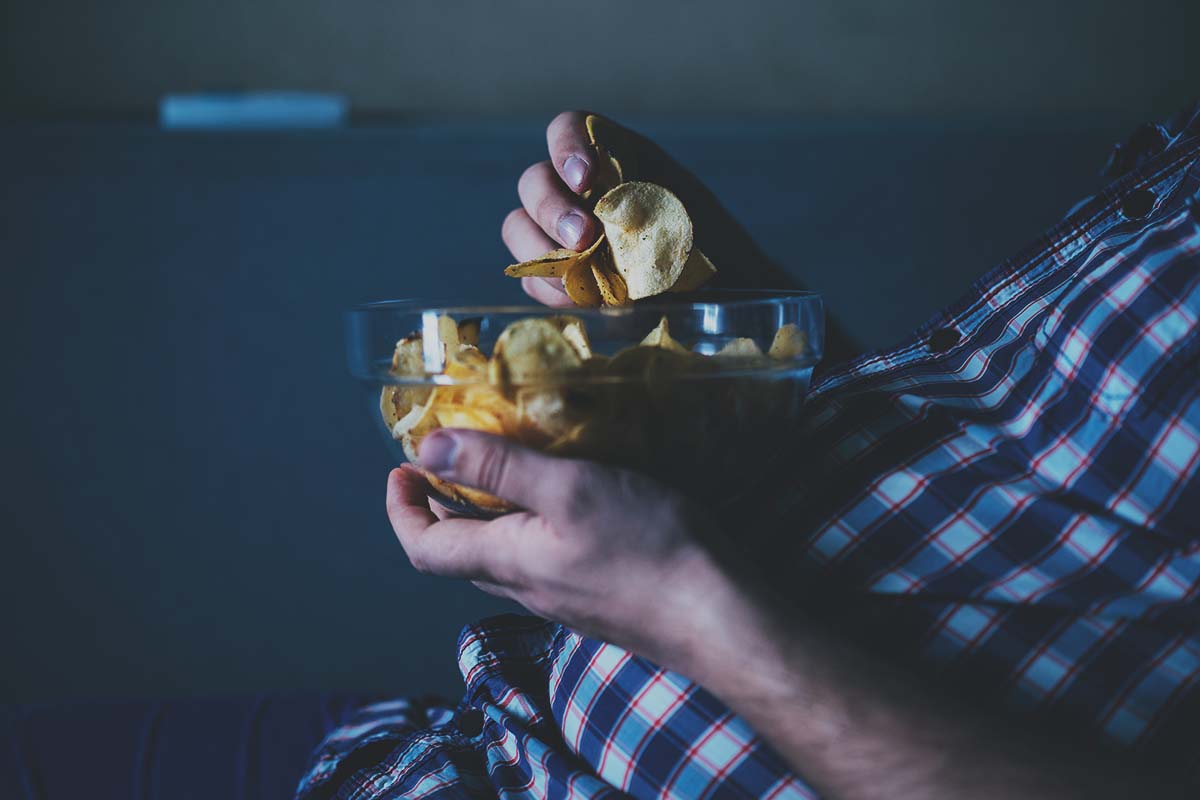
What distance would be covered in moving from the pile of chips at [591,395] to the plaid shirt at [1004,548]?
118 mm

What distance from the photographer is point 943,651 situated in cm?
47

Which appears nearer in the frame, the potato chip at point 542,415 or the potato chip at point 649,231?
the potato chip at point 542,415

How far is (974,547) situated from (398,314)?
12.5 inches

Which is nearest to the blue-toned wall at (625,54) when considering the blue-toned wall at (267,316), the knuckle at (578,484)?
the blue-toned wall at (267,316)

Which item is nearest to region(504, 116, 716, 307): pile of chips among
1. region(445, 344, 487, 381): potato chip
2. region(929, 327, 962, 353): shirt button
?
region(445, 344, 487, 381): potato chip

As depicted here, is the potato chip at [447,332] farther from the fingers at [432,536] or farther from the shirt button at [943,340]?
the shirt button at [943,340]

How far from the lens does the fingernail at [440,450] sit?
38 centimetres

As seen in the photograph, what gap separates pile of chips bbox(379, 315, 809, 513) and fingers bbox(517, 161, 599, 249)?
5.4 inches

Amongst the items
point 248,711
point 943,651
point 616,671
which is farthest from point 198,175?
point 943,651

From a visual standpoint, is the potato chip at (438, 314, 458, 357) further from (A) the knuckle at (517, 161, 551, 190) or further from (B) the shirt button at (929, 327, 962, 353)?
(B) the shirt button at (929, 327, 962, 353)

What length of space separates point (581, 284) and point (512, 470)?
20 centimetres

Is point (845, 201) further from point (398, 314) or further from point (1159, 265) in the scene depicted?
point (398, 314)

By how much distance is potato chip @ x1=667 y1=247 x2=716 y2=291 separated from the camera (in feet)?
1.80

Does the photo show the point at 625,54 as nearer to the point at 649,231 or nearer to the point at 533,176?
the point at 533,176
